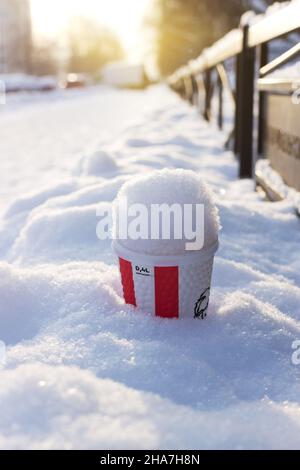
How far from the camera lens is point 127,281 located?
167cm

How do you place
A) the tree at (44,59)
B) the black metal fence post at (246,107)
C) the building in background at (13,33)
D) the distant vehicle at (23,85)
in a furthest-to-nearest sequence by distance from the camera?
the building in background at (13,33), the tree at (44,59), the distant vehicle at (23,85), the black metal fence post at (246,107)

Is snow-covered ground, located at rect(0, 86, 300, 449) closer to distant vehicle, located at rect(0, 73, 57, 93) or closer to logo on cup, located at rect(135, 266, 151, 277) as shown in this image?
logo on cup, located at rect(135, 266, 151, 277)

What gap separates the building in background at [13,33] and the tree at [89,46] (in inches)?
328

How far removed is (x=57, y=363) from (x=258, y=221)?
6.26 ft

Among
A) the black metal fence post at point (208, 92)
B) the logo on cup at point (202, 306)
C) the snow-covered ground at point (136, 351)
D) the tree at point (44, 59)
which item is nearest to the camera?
the snow-covered ground at point (136, 351)

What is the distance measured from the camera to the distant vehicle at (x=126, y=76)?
5027cm

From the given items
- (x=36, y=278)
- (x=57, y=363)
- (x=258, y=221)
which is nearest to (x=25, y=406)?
(x=57, y=363)

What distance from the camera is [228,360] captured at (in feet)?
4.94

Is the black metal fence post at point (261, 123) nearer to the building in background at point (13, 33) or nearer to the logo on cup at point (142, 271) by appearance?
the logo on cup at point (142, 271)

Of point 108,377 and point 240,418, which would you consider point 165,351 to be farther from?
point 240,418

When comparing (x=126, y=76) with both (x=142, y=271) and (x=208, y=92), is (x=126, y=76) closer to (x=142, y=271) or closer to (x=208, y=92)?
(x=208, y=92)

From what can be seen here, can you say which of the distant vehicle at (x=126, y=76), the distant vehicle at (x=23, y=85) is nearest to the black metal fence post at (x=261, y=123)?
the distant vehicle at (x=23, y=85)

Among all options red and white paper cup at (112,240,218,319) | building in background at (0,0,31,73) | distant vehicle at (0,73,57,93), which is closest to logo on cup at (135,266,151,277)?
red and white paper cup at (112,240,218,319)

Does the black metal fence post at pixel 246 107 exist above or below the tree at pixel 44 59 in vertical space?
above
